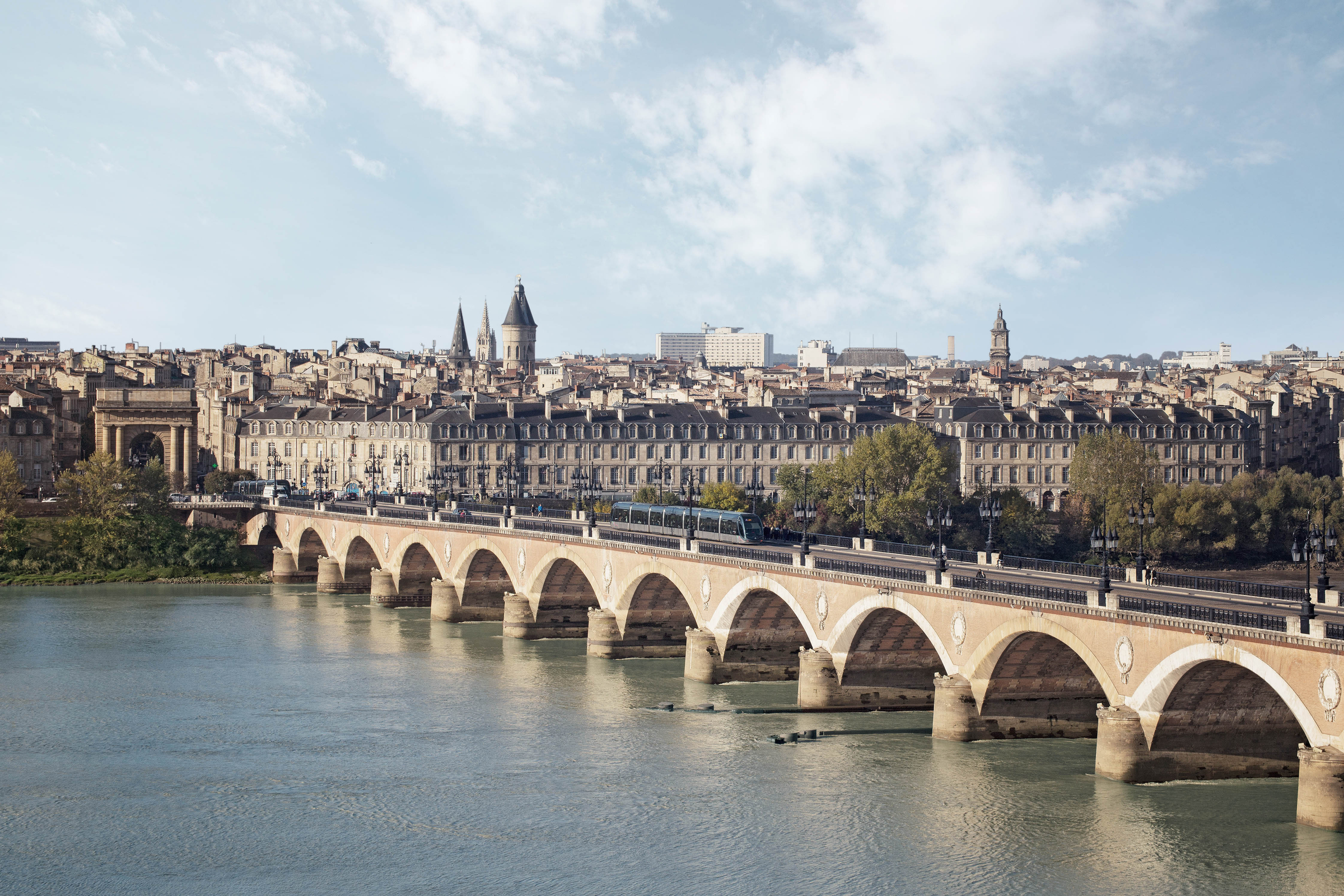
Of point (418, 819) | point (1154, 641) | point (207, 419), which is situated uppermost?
point (207, 419)

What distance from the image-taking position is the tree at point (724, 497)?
89.6 meters

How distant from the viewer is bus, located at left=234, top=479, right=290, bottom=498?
8875cm

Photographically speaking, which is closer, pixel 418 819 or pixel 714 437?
pixel 418 819

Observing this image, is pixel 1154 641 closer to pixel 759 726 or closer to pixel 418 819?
pixel 759 726

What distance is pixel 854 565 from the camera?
4450 centimetres

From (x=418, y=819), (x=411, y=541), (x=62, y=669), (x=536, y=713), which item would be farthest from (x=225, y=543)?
(x=418, y=819)

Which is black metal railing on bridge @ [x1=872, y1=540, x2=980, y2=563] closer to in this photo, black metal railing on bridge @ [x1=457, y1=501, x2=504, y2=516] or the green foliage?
black metal railing on bridge @ [x1=457, y1=501, x2=504, y2=516]

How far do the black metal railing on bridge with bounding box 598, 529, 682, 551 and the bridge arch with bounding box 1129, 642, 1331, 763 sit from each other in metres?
20.4

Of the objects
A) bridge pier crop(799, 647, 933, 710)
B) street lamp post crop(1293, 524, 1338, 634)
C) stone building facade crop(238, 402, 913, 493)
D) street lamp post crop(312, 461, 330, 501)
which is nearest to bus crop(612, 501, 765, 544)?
bridge pier crop(799, 647, 933, 710)

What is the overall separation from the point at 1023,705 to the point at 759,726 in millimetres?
6820

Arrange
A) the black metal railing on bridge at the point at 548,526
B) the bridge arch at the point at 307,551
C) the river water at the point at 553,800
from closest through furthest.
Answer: the river water at the point at 553,800, the black metal railing on bridge at the point at 548,526, the bridge arch at the point at 307,551

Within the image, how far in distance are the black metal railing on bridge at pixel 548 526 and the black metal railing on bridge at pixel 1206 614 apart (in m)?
27.0

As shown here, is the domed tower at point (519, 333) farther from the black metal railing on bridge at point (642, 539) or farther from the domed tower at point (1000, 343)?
the black metal railing on bridge at point (642, 539)

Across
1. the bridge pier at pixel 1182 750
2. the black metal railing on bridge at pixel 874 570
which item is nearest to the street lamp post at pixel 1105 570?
the bridge pier at pixel 1182 750
